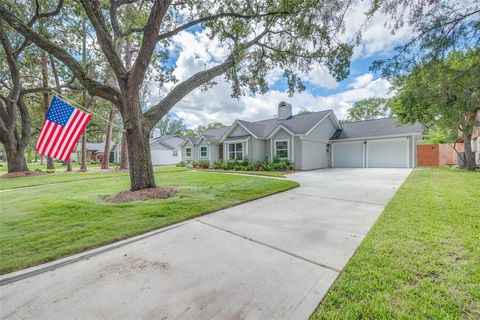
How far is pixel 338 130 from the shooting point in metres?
19.4

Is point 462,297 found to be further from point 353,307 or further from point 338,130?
point 338,130

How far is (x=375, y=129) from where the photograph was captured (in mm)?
17125

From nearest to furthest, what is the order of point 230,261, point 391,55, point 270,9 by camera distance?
1. point 230,261
2. point 391,55
3. point 270,9

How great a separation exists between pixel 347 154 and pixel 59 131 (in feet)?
59.6

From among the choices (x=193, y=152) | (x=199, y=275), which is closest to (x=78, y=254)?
(x=199, y=275)

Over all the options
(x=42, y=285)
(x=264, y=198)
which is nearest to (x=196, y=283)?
(x=42, y=285)

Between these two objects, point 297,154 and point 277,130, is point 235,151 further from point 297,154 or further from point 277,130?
point 297,154

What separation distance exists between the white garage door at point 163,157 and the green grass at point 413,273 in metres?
30.3

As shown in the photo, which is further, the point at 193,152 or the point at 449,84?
the point at 193,152

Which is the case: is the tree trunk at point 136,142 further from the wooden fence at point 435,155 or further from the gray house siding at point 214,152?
the wooden fence at point 435,155

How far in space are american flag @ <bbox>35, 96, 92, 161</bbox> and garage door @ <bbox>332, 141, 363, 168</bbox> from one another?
17.6m

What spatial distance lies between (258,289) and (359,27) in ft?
17.4

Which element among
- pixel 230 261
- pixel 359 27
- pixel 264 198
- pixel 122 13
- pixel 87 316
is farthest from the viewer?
pixel 122 13

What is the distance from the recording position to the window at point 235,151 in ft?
57.5
